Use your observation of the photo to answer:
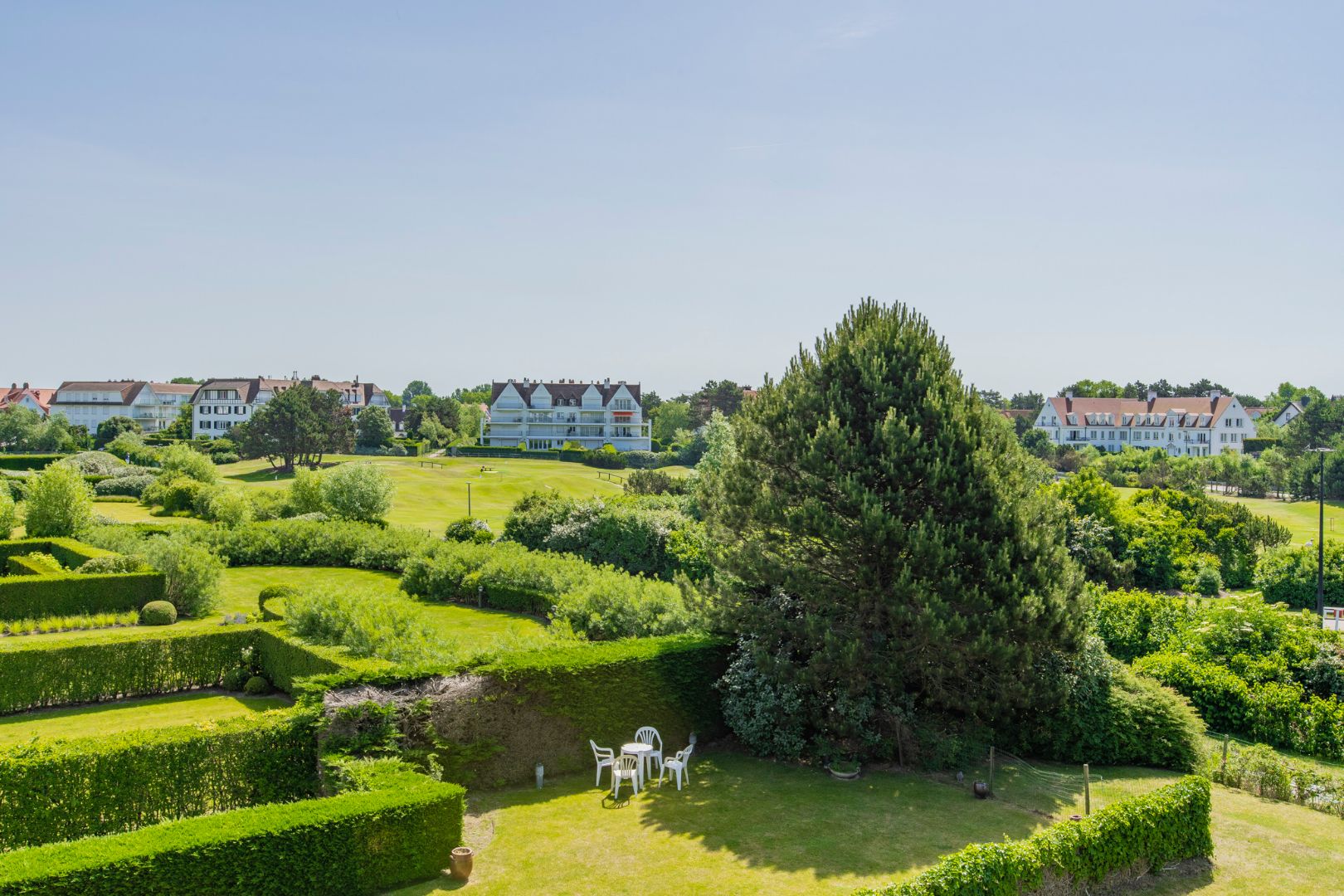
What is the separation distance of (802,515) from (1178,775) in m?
8.76

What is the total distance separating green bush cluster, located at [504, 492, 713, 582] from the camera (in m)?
34.3

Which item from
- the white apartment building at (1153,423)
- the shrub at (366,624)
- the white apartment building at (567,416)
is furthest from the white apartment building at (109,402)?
the shrub at (366,624)

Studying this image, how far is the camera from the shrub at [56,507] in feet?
133

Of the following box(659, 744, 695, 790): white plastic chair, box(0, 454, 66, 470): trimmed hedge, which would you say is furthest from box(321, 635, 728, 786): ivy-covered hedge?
box(0, 454, 66, 470): trimmed hedge

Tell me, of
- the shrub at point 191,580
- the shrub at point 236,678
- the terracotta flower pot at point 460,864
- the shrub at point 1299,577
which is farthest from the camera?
the shrub at point 1299,577

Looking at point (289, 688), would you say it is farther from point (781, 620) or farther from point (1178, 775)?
point (1178, 775)

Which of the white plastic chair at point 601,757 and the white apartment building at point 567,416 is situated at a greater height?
the white apartment building at point 567,416

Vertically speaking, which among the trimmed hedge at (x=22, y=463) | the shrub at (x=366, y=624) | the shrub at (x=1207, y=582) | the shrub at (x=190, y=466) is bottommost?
the shrub at (x=1207, y=582)

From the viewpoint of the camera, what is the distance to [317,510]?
2002 inches

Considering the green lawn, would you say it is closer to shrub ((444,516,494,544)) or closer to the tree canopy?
shrub ((444,516,494,544))

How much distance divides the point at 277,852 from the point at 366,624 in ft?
29.3

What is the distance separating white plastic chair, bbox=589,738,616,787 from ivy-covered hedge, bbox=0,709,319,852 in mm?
4417

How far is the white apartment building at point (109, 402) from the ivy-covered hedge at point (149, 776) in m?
131

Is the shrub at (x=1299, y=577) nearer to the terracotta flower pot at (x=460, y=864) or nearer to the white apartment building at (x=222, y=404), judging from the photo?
the terracotta flower pot at (x=460, y=864)
